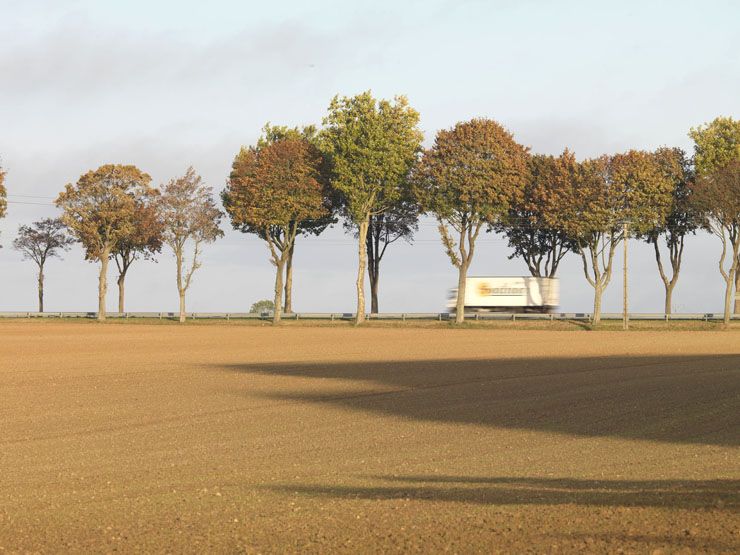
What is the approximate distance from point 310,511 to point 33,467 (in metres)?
7.02

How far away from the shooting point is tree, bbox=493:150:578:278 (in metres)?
97.8

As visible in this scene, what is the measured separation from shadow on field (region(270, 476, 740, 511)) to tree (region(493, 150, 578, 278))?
265 feet

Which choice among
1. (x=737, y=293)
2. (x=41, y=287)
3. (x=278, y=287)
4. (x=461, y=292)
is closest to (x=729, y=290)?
(x=737, y=293)

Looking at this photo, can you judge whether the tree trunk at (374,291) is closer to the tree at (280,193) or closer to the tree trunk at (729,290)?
the tree at (280,193)

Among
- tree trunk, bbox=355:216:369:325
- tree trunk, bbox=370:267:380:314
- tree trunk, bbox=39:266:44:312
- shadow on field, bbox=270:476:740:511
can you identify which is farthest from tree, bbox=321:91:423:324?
shadow on field, bbox=270:476:740:511

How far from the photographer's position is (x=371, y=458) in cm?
1888

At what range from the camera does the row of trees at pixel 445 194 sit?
9331 centimetres

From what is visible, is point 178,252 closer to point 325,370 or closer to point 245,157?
point 245,157

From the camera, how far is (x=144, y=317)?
115 m

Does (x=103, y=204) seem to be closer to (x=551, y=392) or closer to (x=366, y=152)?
(x=366, y=152)

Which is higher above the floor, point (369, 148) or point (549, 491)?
point (369, 148)

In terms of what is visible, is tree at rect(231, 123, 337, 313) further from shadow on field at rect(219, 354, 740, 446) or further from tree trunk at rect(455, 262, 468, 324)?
shadow on field at rect(219, 354, 740, 446)

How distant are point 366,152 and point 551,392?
209 feet

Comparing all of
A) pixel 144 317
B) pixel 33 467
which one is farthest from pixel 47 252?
pixel 33 467
